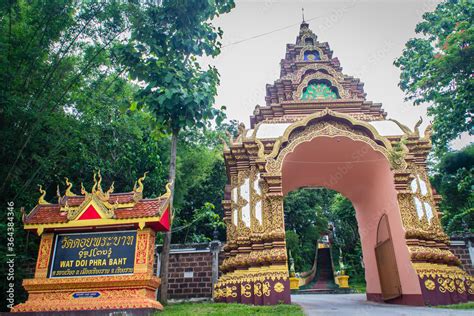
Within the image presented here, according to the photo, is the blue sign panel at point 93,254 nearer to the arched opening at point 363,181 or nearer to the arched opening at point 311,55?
the arched opening at point 363,181

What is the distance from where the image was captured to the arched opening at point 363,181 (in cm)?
783

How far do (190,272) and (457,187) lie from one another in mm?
10067

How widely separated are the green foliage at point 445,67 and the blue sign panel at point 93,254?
27.3 feet

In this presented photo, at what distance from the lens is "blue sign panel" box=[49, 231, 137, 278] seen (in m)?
5.76

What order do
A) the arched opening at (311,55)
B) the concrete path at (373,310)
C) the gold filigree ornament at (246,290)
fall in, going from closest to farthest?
1. the concrete path at (373,310)
2. the gold filigree ornament at (246,290)
3. the arched opening at (311,55)

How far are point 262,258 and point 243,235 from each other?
81 centimetres

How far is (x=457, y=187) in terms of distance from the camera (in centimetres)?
1275

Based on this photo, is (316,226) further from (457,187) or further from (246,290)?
(246,290)

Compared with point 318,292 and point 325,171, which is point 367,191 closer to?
point 325,171

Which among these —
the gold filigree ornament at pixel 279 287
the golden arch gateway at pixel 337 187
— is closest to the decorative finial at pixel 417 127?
the golden arch gateway at pixel 337 187

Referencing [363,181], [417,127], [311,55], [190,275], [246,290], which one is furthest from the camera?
[311,55]

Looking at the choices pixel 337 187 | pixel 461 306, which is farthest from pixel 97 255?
pixel 337 187

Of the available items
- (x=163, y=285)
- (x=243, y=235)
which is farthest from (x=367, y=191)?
(x=163, y=285)

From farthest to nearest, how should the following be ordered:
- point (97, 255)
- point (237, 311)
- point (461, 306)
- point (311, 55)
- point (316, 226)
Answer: point (316, 226) < point (311, 55) < point (461, 306) < point (97, 255) < point (237, 311)
